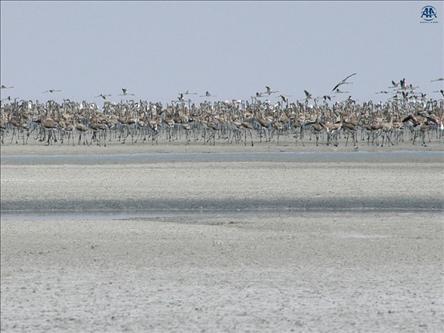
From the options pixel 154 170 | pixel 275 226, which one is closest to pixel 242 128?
pixel 154 170

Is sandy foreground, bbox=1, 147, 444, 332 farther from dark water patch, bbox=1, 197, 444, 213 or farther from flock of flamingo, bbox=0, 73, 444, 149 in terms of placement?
flock of flamingo, bbox=0, 73, 444, 149

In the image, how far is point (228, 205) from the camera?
1911 centimetres

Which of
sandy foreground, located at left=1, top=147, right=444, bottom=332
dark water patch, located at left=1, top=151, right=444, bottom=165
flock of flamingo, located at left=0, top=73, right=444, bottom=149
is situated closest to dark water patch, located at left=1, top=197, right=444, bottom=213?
sandy foreground, located at left=1, top=147, right=444, bottom=332

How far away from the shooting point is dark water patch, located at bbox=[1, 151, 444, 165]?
2820 cm

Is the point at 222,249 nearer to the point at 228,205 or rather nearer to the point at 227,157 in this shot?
the point at 228,205

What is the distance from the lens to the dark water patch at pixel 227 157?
28.2m

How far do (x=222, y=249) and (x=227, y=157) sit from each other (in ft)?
52.8

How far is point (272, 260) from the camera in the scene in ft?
42.6

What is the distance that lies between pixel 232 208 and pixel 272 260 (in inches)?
232

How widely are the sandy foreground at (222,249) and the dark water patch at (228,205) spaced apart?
0.03 metres

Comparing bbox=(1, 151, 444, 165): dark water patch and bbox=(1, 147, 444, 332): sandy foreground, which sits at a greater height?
bbox=(1, 151, 444, 165): dark water patch

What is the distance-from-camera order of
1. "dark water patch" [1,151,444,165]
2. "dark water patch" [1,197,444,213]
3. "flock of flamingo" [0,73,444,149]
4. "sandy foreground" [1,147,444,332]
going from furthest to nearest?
1. "flock of flamingo" [0,73,444,149]
2. "dark water patch" [1,151,444,165]
3. "dark water patch" [1,197,444,213]
4. "sandy foreground" [1,147,444,332]

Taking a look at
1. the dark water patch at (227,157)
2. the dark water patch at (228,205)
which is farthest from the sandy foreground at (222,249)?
A: the dark water patch at (227,157)

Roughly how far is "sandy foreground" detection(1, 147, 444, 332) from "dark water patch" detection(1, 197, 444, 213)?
0.03 meters
